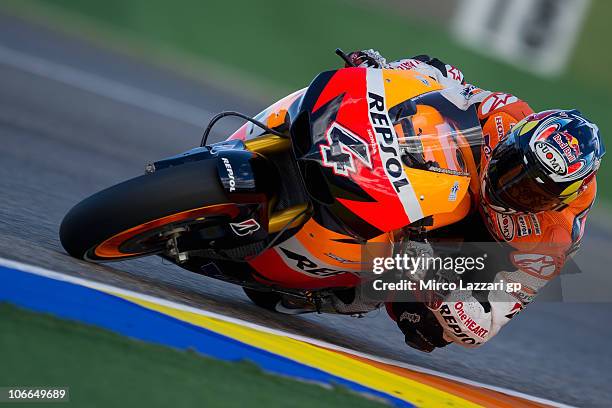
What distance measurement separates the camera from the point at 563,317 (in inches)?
289

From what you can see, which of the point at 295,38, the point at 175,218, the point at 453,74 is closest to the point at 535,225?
the point at 453,74

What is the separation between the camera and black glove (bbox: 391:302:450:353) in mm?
4441

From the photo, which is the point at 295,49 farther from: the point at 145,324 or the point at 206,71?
the point at 145,324

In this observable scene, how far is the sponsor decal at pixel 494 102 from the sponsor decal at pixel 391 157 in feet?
3.47

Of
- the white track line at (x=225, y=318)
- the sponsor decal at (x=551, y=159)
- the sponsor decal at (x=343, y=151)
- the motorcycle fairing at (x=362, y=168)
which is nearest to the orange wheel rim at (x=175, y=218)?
the white track line at (x=225, y=318)

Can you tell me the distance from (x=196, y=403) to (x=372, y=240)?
1169mm

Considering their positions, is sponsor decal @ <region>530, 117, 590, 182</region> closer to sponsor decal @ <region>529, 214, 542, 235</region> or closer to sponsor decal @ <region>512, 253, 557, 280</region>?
sponsor decal @ <region>529, 214, 542, 235</region>

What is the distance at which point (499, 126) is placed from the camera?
4.54 m

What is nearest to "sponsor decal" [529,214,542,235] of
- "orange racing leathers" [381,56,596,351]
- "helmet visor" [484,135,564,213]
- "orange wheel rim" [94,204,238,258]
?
"orange racing leathers" [381,56,596,351]

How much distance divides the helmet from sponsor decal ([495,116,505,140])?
437mm

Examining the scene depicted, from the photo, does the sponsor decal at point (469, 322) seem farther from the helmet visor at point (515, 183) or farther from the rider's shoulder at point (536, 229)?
the helmet visor at point (515, 183)

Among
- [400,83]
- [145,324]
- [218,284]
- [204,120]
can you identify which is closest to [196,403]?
[145,324]

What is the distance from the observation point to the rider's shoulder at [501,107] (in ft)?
15.2

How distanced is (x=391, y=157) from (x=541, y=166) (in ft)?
2.13
